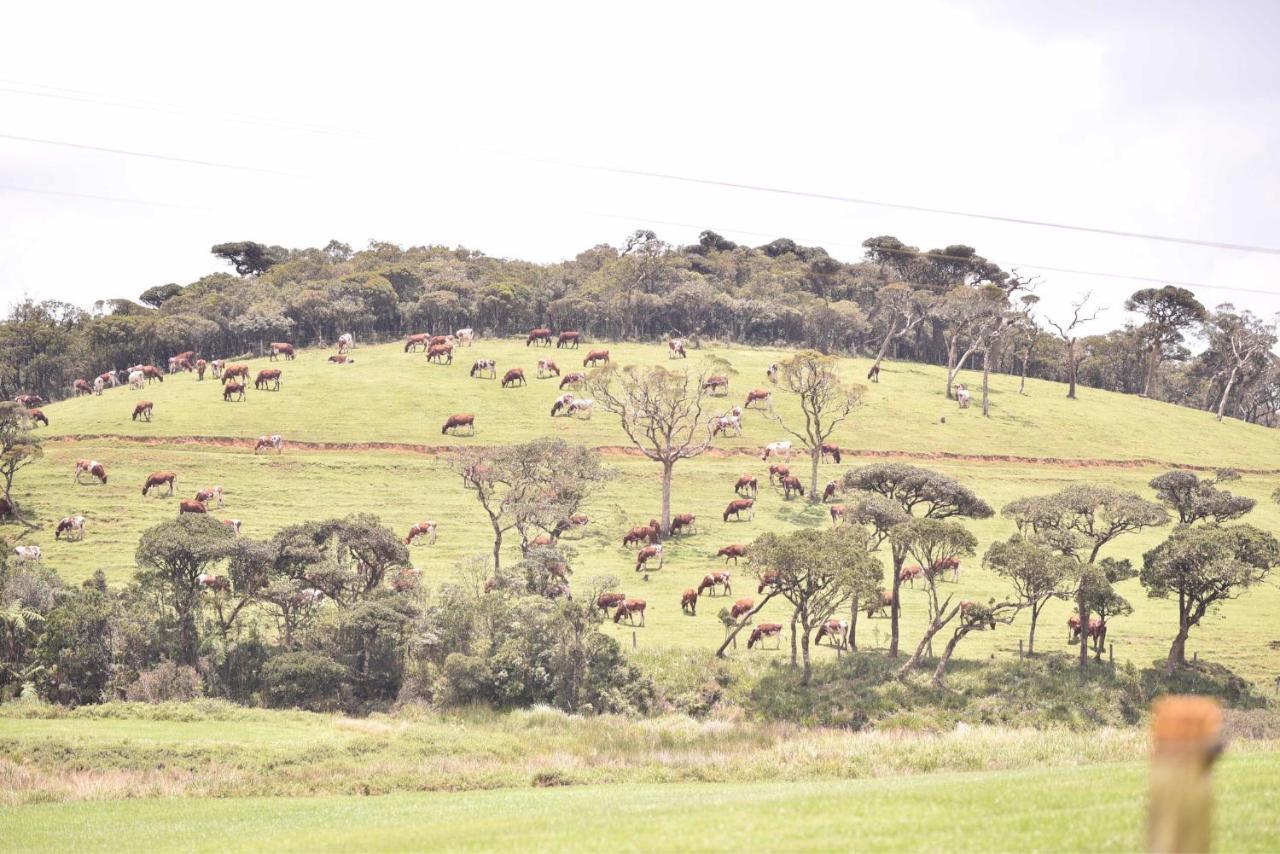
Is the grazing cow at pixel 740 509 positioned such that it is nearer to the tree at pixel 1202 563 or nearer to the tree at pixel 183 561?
the tree at pixel 1202 563

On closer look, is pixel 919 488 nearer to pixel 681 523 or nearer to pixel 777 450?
pixel 681 523

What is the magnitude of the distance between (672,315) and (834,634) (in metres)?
78.4

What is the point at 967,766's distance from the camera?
21688 millimetres

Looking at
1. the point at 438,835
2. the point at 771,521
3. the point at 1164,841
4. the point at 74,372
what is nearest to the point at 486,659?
the point at 438,835

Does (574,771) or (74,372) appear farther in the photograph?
(74,372)

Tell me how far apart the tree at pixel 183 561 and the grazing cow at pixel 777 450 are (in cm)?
3646

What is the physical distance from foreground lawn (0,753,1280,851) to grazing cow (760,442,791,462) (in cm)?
4401

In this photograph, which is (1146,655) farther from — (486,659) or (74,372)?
(74,372)

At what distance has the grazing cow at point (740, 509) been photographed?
53.4m

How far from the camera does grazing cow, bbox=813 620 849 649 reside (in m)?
36.8

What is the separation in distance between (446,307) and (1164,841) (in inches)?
4127

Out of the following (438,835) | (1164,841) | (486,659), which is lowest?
(486,659)

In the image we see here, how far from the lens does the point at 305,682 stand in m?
32.4

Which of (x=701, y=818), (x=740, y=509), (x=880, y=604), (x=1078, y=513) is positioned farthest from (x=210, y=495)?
(x=701, y=818)
